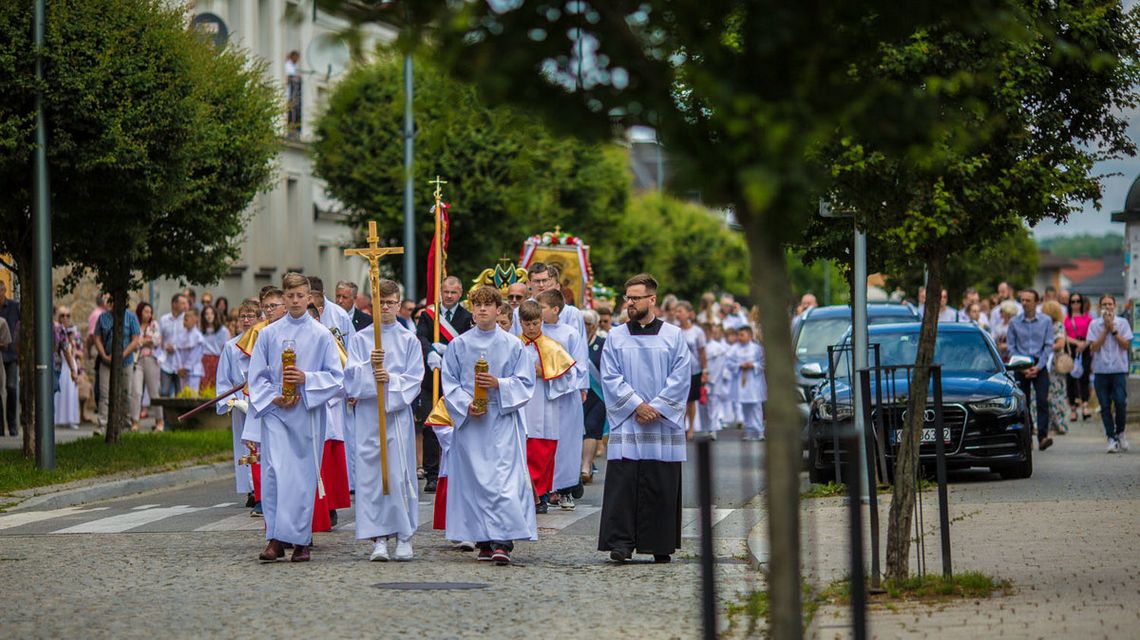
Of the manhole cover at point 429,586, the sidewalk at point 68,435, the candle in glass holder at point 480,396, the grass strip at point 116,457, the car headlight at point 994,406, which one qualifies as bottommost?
the manhole cover at point 429,586

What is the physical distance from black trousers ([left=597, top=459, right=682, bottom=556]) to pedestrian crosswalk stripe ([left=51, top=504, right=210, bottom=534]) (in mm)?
3985

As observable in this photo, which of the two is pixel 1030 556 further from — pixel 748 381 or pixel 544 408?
pixel 748 381

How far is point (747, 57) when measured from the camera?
5.53 meters

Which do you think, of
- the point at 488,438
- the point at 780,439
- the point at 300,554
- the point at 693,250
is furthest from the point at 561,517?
the point at 693,250

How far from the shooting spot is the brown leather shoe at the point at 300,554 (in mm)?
11695

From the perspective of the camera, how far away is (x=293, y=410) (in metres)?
12.1

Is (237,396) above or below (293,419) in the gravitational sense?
above

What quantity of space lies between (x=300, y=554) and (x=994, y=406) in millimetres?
7698

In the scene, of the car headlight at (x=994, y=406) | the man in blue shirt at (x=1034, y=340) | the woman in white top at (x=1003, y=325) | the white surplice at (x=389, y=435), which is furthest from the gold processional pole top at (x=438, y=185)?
the woman in white top at (x=1003, y=325)

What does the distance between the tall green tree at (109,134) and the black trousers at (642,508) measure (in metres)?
7.91

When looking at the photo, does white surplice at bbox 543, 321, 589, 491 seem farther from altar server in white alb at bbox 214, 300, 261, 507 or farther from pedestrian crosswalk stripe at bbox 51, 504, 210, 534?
pedestrian crosswalk stripe at bbox 51, 504, 210, 534

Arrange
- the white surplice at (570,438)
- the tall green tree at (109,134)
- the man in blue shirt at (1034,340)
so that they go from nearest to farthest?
the white surplice at (570,438) < the tall green tree at (109,134) < the man in blue shirt at (1034,340)

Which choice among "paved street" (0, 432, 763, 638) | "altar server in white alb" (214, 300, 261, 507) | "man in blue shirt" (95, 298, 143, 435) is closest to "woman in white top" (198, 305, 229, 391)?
"man in blue shirt" (95, 298, 143, 435)

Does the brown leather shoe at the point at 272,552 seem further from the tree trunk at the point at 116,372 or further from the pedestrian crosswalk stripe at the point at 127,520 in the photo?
the tree trunk at the point at 116,372
